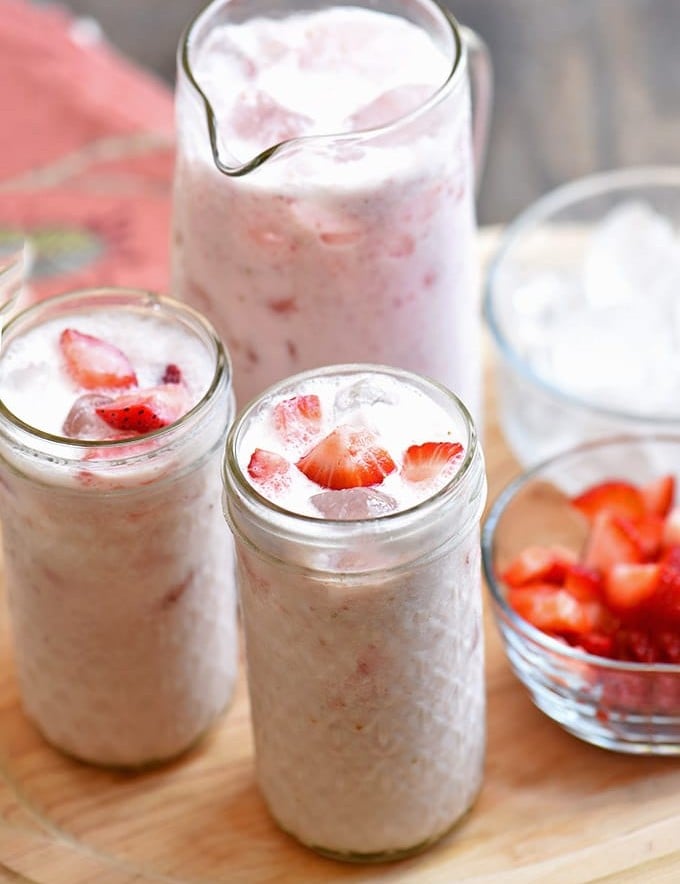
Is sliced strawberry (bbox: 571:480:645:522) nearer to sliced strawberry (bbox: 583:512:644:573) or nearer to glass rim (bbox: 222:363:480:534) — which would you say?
sliced strawberry (bbox: 583:512:644:573)

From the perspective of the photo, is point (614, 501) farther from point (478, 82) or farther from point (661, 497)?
point (478, 82)

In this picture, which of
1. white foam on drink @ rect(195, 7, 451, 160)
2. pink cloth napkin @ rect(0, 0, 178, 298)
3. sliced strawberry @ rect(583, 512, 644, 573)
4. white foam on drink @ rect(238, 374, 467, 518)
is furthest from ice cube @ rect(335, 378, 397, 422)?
pink cloth napkin @ rect(0, 0, 178, 298)

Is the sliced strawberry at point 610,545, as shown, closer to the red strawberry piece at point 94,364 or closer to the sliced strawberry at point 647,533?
the sliced strawberry at point 647,533

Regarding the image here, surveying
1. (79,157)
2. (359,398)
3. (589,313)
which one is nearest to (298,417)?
(359,398)

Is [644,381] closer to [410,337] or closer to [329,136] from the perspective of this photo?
[410,337]

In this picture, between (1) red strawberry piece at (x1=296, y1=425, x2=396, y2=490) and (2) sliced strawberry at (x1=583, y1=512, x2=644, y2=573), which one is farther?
(2) sliced strawberry at (x1=583, y1=512, x2=644, y2=573)
